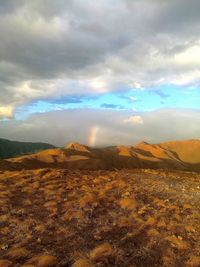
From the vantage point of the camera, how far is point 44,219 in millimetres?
19000

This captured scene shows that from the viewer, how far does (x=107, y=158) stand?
90.8 m

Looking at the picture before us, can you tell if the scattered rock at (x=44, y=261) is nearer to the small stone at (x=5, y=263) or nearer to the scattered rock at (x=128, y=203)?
the small stone at (x=5, y=263)

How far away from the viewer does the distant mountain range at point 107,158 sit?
71.2m

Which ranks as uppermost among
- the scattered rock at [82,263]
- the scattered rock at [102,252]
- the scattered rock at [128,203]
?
the scattered rock at [128,203]

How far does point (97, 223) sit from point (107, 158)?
72347 mm

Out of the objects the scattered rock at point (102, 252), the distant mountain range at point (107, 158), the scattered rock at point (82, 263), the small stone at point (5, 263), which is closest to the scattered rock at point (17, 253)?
the small stone at point (5, 263)

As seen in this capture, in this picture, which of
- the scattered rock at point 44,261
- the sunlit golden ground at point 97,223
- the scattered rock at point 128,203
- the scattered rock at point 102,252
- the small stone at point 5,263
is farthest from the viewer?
the scattered rock at point 128,203

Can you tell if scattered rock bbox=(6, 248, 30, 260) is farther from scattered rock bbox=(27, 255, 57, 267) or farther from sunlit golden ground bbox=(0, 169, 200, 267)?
scattered rock bbox=(27, 255, 57, 267)

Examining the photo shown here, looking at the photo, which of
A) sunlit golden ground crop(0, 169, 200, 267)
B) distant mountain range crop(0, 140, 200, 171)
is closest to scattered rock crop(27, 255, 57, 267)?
sunlit golden ground crop(0, 169, 200, 267)

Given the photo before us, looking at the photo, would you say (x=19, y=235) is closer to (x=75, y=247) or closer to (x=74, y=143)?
(x=75, y=247)

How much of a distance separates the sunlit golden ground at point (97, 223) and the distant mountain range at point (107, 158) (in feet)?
69.6

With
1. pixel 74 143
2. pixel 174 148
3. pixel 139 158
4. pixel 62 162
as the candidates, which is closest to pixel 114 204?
pixel 62 162

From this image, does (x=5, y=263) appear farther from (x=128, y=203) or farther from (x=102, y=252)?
(x=128, y=203)

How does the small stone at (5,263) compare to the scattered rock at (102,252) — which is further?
the scattered rock at (102,252)
